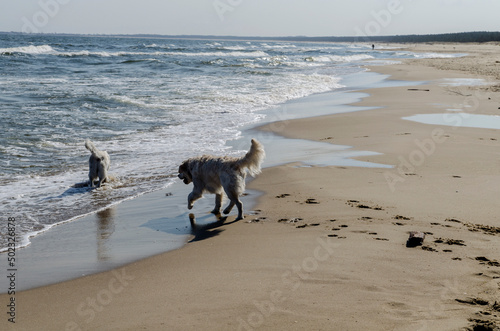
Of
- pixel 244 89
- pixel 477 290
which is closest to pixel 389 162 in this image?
pixel 477 290

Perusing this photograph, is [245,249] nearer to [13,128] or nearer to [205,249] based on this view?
[205,249]

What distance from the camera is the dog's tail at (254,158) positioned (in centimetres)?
640

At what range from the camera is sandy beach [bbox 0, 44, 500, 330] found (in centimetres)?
358

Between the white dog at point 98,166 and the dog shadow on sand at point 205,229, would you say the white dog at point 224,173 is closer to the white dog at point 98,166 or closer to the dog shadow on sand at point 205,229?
the dog shadow on sand at point 205,229

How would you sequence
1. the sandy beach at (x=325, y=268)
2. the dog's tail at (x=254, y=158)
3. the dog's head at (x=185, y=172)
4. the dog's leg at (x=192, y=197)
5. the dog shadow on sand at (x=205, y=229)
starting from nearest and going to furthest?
the sandy beach at (x=325, y=268) < the dog shadow on sand at (x=205, y=229) < the dog's tail at (x=254, y=158) < the dog's leg at (x=192, y=197) < the dog's head at (x=185, y=172)

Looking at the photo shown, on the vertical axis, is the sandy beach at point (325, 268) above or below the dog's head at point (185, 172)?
below

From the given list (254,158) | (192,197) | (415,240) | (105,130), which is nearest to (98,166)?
(192,197)

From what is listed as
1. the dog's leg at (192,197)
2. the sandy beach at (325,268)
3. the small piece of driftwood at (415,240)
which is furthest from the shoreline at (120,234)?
the small piece of driftwood at (415,240)

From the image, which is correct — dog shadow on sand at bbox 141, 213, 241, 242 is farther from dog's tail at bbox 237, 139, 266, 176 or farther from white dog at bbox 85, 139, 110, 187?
white dog at bbox 85, 139, 110, 187

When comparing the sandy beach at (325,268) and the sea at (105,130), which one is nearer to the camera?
the sandy beach at (325,268)

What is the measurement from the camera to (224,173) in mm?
6633

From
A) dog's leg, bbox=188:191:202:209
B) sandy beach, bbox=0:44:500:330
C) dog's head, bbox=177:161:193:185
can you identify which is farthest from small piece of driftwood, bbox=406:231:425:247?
dog's head, bbox=177:161:193:185

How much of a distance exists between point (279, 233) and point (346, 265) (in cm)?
130

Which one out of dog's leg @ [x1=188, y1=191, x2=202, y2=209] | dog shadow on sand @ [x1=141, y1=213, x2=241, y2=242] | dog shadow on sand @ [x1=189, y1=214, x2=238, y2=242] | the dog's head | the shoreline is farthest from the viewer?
the dog's head
